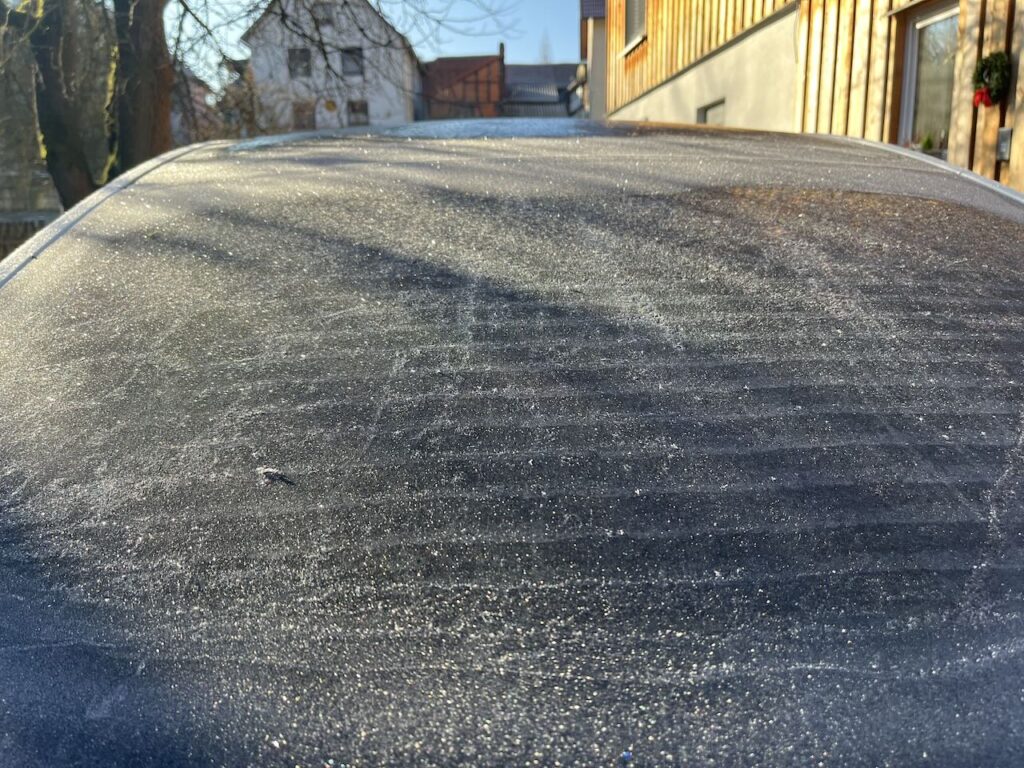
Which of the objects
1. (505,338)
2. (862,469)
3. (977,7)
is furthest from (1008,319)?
(977,7)

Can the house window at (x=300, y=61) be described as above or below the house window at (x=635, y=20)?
below

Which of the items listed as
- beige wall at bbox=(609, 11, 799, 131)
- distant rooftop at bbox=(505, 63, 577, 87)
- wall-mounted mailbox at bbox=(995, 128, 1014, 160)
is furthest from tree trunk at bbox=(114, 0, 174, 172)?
distant rooftop at bbox=(505, 63, 577, 87)

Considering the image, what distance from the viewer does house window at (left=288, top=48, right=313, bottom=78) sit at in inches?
340

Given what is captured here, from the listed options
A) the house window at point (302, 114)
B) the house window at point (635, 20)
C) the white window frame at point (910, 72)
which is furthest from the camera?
the house window at point (302, 114)

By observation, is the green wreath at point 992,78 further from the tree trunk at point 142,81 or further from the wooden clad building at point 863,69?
the tree trunk at point 142,81

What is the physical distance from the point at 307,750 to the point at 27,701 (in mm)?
303

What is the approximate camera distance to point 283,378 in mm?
A: 1224

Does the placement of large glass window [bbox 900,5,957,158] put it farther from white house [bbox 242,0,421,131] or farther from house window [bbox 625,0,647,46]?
house window [bbox 625,0,647,46]

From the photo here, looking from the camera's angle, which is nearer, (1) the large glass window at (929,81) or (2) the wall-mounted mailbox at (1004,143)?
(2) the wall-mounted mailbox at (1004,143)

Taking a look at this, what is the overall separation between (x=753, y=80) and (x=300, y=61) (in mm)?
5139

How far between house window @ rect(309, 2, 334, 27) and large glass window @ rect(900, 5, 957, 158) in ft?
18.0

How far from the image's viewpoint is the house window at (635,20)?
12.6m

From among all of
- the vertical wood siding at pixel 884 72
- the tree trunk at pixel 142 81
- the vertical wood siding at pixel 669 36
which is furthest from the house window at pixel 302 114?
the vertical wood siding at pixel 884 72

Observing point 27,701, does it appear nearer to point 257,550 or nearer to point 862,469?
point 257,550
